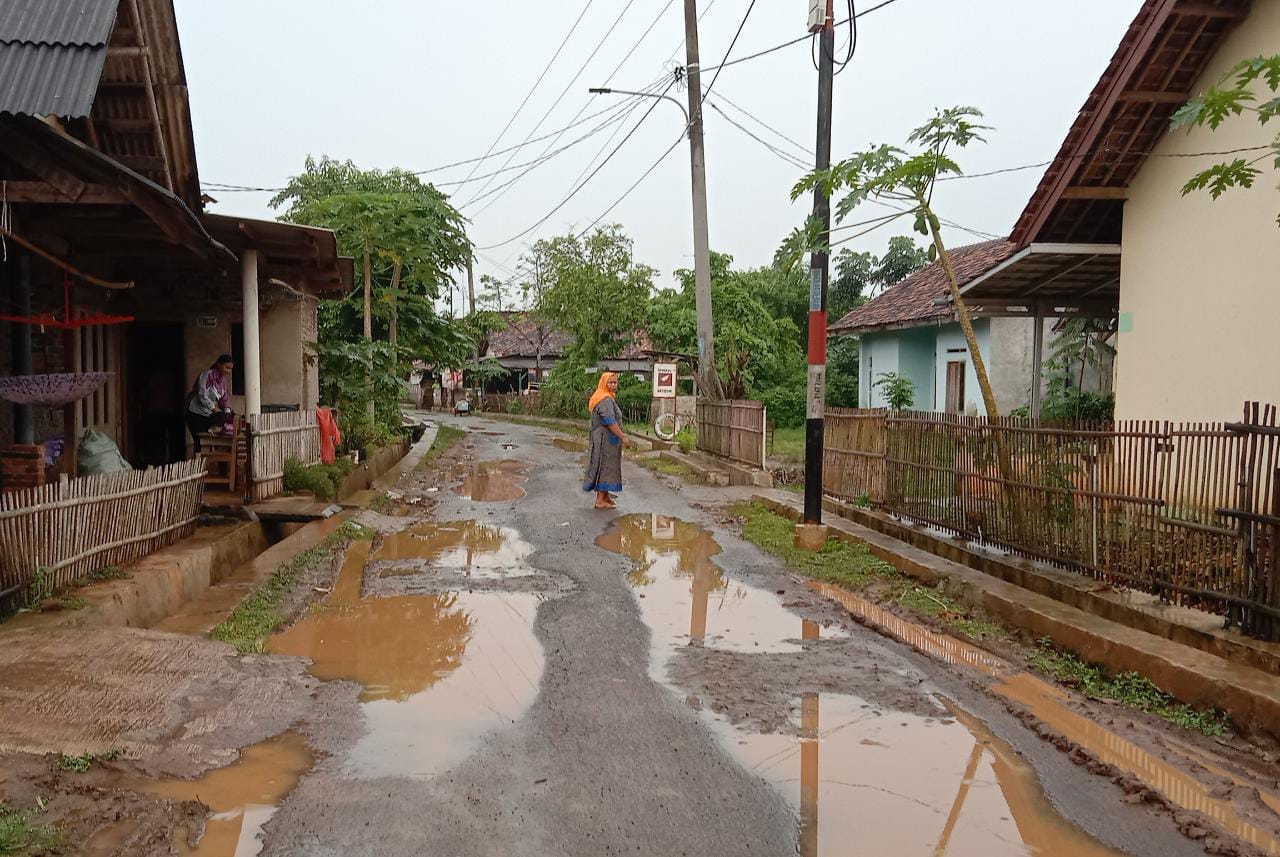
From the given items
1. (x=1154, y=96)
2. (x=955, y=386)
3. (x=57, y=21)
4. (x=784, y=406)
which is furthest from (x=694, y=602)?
(x=784, y=406)

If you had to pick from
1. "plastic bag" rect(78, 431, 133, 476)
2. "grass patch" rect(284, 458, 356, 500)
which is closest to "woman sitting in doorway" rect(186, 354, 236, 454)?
"grass patch" rect(284, 458, 356, 500)

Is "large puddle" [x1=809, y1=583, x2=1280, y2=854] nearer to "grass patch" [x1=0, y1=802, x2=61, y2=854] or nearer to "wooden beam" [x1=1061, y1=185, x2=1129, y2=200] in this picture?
"grass patch" [x1=0, y1=802, x2=61, y2=854]

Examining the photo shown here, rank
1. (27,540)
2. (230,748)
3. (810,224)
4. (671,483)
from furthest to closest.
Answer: (671,483) < (810,224) < (27,540) < (230,748)

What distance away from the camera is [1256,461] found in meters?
6.16

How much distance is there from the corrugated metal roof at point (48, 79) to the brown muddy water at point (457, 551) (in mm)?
4487

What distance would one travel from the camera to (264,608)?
25.2 ft

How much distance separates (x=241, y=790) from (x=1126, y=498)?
6.01 m

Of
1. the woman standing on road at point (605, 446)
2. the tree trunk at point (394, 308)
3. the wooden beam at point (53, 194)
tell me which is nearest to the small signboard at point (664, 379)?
the tree trunk at point (394, 308)

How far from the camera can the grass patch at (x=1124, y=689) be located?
5367 mm

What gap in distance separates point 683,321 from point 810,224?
18203 millimetres

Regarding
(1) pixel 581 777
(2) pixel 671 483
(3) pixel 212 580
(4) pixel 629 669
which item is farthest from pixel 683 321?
(1) pixel 581 777

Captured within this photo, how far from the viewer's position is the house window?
14.3 m

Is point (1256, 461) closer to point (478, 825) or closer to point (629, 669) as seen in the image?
point (629, 669)

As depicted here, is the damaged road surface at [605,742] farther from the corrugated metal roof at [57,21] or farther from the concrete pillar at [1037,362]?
the concrete pillar at [1037,362]
